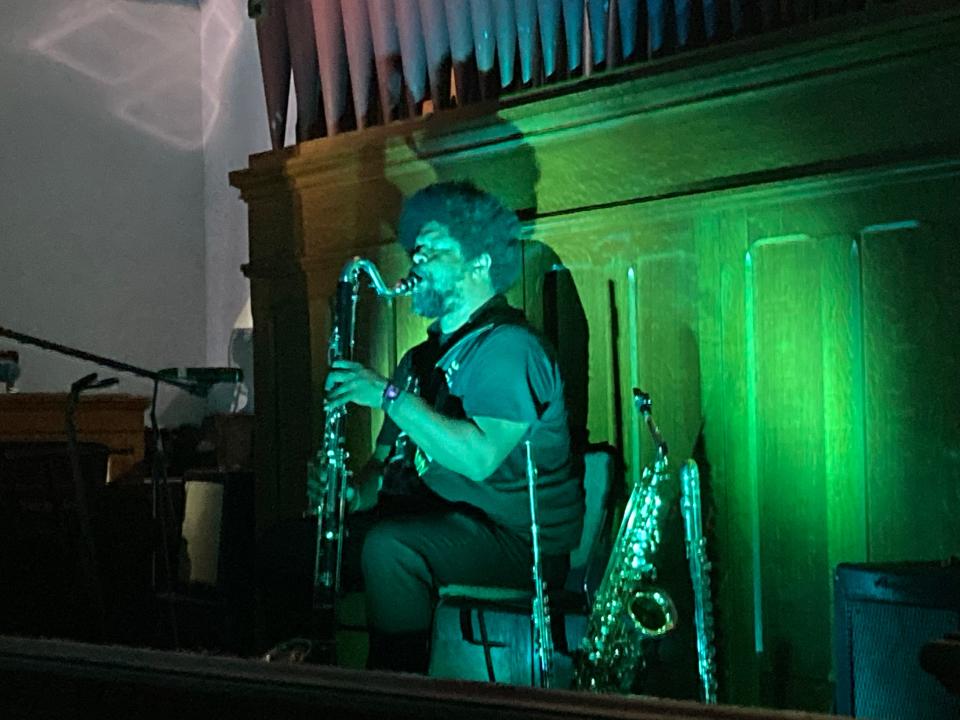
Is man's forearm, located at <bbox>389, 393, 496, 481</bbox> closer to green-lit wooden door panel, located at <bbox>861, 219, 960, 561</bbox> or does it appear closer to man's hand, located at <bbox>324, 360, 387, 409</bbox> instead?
man's hand, located at <bbox>324, 360, 387, 409</bbox>

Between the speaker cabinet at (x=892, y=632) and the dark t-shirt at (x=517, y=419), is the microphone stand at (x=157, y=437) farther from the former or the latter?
the speaker cabinet at (x=892, y=632)

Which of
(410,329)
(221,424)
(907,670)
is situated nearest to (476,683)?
(907,670)

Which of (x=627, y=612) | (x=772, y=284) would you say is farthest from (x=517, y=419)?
(x=772, y=284)

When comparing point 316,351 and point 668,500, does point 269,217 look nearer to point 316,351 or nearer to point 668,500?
point 316,351

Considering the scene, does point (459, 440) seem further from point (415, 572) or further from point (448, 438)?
point (415, 572)

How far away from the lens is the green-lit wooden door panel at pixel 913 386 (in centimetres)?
267

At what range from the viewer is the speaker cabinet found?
7.24ft

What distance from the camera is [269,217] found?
414 cm

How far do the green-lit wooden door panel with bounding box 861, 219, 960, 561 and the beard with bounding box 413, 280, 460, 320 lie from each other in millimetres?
1047

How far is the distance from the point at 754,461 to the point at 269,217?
2.00 metres

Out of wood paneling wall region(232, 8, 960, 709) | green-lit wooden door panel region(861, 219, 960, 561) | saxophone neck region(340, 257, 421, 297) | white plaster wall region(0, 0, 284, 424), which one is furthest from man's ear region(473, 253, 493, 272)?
white plaster wall region(0, 0, 284, 424)

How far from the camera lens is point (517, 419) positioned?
276 cm

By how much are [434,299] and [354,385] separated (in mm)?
425

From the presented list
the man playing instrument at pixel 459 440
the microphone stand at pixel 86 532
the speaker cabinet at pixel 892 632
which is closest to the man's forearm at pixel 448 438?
the man playing instrument at pixel 459 440
